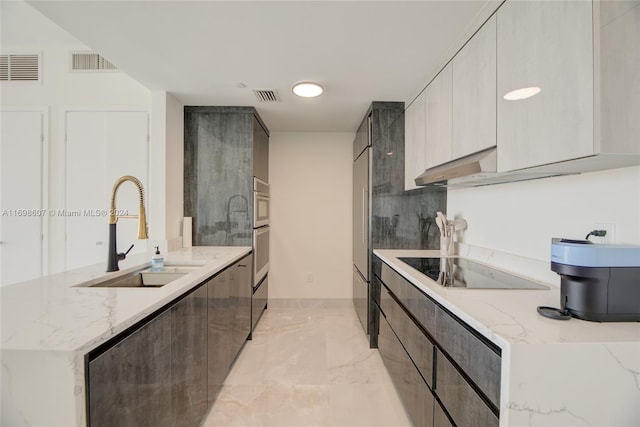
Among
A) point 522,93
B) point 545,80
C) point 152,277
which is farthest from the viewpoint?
point 152,277

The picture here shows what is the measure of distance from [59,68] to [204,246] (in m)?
2.22

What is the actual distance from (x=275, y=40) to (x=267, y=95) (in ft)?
2.83

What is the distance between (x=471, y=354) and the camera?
1.00 meters

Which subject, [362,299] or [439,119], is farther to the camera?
[362,299]

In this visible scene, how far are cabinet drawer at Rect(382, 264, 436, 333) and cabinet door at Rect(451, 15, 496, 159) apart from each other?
2.69 ft

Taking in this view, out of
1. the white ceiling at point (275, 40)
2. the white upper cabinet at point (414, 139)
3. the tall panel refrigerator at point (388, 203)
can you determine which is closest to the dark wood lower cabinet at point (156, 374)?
the white ceiling at point (275, 40)

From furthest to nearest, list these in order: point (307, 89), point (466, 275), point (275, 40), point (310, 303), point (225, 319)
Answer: point (310, 303) → point (307, 89) → point (225, 319) → point (275, 40) → point (466, 275)

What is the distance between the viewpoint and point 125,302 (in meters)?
1.13

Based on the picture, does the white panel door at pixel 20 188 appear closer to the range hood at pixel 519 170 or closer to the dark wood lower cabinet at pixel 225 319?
the dark wood lower cabinet at pixel 225 319

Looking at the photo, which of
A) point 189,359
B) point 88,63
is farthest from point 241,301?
point 88,63

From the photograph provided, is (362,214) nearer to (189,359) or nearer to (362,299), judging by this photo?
(362,299)

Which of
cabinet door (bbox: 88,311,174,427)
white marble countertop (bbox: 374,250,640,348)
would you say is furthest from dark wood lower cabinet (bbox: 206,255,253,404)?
white marble countertop (bbox: 374,250,640,348)

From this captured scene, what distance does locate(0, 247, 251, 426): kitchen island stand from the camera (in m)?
0.75

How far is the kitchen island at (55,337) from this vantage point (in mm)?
748
